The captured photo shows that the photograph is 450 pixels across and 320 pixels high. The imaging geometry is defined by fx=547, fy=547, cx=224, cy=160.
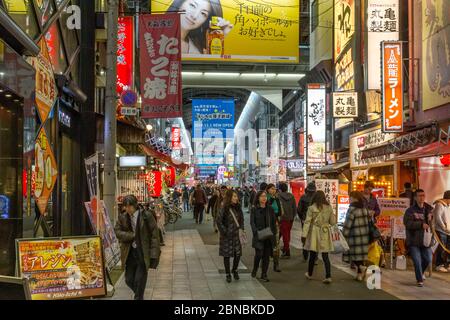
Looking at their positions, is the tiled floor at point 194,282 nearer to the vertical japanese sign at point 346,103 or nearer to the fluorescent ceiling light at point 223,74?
the vertical japanese sign at point 346,103

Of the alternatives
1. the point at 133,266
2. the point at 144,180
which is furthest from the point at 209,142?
the point at 133,266

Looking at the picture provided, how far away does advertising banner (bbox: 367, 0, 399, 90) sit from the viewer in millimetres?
17562

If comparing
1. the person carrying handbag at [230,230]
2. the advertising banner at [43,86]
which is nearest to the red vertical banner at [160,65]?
the person carrying handbag at [230,230]

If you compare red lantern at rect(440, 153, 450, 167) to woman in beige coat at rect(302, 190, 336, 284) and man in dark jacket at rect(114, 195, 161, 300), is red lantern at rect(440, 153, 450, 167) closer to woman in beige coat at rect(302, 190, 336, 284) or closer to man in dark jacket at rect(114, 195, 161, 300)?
woman in beige coat at rect(302, 190, 336, 284)

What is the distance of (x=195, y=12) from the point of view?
24.3m

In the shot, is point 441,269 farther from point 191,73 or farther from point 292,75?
point 191,73

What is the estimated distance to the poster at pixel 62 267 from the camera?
256 inches

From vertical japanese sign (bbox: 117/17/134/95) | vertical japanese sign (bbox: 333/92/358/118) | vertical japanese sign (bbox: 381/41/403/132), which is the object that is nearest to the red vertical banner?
vertical japanese sign (bbox: 117/17/134/95)

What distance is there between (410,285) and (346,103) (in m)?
11.8

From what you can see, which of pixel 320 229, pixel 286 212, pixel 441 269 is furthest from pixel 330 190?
pixel 320 229

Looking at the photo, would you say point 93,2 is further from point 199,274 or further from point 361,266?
point 361,266

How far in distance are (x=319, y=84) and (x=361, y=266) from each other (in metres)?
17.9

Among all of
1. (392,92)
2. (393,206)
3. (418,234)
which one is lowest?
(418,234)

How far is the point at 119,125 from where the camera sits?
2105 centimetres
